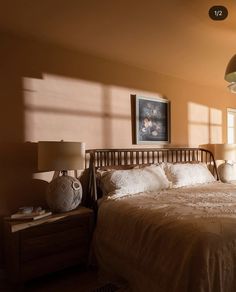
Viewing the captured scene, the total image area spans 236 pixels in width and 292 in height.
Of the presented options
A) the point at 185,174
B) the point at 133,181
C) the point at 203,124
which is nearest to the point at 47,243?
the point at 133,181

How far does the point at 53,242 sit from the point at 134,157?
60.2 inches

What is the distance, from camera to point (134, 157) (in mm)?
3379

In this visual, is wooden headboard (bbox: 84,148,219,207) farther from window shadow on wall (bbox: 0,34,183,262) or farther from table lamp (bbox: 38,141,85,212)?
table lamp (bbox: 38,141,85,212)

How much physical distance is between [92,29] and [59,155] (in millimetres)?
1228

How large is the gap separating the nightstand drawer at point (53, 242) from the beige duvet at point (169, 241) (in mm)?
139

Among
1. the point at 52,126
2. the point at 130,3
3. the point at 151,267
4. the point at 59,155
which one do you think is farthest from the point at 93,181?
the point at 130,3

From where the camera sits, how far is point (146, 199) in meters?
2.39

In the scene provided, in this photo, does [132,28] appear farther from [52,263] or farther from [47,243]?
[52,263]

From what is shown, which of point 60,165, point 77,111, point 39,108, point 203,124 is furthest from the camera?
point 203,124

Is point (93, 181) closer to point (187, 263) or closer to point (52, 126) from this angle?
point (52, 126)

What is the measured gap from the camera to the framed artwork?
3.44m

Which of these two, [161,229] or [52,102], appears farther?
[52,102]

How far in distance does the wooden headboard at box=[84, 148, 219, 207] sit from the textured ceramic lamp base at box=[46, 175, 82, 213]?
314 millimetres

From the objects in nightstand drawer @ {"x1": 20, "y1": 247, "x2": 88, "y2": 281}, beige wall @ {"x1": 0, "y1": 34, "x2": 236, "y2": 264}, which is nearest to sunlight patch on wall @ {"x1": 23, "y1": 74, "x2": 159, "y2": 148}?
beige wall @ {"x1": 0, "y1": 34, "x2": 236, "y2": 264}
